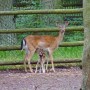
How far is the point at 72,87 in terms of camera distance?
8328 mm

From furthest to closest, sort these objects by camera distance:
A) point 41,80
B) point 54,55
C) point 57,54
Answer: point 57,54, point 54,55, point 41,80

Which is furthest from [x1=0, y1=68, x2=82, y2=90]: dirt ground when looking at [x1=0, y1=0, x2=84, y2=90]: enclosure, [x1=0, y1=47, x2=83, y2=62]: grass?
[x1=0, y1=47, x2=83, y2=62]: grass

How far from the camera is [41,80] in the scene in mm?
9281

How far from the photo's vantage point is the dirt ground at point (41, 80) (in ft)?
27.8

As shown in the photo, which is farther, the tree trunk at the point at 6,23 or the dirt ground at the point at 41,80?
the tree trunk at the point at 6,23

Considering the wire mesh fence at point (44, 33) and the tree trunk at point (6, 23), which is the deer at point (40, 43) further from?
→ the tree trunk at point (6, 23)

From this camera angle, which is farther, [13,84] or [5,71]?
[5,71]

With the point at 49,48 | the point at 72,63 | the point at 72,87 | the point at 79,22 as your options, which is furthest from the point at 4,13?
the point at 79,22

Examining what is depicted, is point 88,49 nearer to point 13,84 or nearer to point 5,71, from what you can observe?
point 13,84

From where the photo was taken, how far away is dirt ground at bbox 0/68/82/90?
8461 mm

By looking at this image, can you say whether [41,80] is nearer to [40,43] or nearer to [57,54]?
[40,43]

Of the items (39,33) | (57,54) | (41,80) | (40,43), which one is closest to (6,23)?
(39,33)

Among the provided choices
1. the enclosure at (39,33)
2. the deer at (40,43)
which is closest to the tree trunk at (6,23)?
the enclosure at (39,33)

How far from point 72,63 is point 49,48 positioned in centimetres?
73
